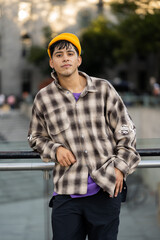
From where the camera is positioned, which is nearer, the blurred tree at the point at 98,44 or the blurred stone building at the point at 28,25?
the blurred tree at the point at 98,44

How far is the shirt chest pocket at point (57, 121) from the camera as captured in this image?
2105mm

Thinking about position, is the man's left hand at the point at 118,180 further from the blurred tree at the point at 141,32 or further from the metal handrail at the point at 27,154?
the blurred tree at the point at 141,32

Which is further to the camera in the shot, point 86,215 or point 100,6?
point 100,6

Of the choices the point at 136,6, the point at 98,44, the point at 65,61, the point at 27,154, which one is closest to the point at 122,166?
the point at 65,61

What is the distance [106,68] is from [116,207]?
41870mm

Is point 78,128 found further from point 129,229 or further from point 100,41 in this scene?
point 100,41

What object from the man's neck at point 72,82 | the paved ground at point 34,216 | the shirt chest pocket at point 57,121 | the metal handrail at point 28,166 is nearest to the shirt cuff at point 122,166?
the shirt chest pocket at point 57,121

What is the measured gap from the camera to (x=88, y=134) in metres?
2.08

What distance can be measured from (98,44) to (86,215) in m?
37.7

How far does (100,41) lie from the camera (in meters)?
38.6

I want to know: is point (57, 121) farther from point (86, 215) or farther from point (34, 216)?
point (34, 216)

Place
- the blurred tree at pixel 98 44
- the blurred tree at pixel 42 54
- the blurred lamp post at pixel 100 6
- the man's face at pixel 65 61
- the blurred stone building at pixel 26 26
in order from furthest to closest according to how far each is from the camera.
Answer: the blurred lamp post at pixel 100 6
the blurred stone building at pixel 26 26
the blurred tree at pixel 42 54
the blurred tree at pixel 98 44
the man's face at pixel 65 61

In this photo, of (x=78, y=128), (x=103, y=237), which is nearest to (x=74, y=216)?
(x=103, y=237)

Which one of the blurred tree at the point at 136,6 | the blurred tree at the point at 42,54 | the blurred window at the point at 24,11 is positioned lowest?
the blurred tree at the point at 42,54
